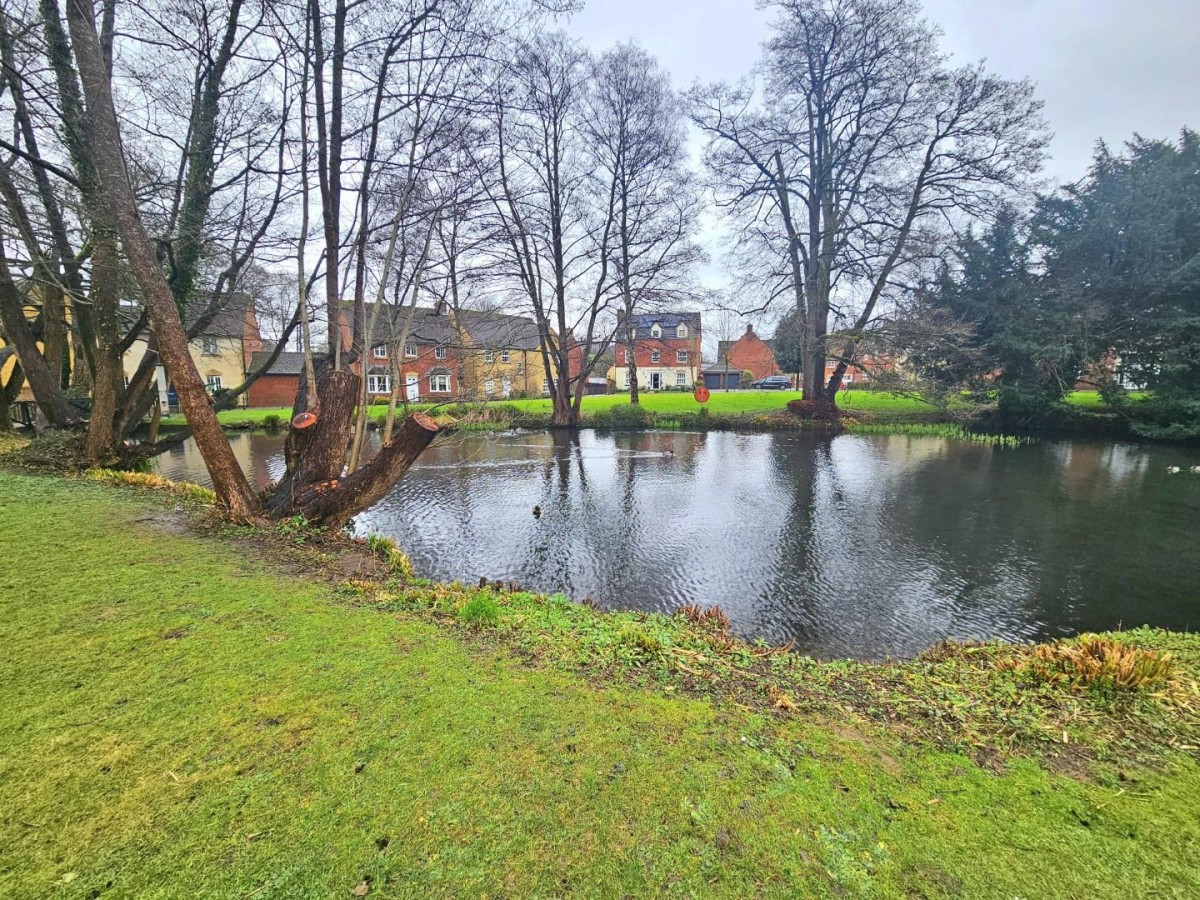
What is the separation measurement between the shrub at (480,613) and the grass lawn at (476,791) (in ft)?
2.12

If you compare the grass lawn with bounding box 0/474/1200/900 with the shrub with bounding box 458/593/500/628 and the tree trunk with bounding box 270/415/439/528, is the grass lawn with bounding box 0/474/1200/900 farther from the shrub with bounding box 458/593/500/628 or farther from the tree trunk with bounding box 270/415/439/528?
the tree trunk with bounding box 270/415/439/528

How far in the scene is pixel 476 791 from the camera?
77.0 inches

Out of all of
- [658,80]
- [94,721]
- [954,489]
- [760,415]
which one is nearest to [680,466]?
[954,489]

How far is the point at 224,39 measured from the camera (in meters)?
7.22

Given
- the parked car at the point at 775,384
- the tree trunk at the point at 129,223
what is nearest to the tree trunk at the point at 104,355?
the tree trunk at the point at 129,223

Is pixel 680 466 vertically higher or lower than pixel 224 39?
lower

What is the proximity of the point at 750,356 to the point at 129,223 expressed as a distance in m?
54.3

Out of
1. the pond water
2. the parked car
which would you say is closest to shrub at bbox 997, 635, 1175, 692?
the pond water

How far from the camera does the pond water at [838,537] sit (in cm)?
525

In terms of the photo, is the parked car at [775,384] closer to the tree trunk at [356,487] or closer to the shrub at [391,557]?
the tree trunk at [356,487]

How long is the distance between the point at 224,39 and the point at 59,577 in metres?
7.67

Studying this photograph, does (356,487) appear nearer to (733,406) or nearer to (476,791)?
(476,791)

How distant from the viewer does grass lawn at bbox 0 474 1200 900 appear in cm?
161

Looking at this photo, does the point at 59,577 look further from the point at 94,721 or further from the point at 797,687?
the point at 797,687
